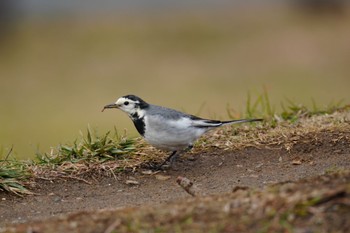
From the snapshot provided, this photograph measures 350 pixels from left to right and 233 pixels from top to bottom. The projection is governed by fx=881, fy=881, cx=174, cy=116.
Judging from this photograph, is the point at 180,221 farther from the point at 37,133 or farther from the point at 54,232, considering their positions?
the point at 37,133

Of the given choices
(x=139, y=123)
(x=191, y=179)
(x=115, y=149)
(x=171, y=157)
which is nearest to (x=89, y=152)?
(x=115, y=149)

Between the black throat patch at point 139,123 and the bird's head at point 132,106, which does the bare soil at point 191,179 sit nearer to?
the black throat patch at point 139,123

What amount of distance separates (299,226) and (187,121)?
2928 millimetres

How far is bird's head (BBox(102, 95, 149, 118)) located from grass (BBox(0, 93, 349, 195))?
25 centimetres

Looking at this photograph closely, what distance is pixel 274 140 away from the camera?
802 centimetres

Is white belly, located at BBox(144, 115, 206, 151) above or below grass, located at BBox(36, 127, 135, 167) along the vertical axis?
above

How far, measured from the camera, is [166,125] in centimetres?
768

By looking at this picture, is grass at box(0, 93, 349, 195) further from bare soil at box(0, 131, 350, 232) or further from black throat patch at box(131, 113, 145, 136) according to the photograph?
black throat patch at box(131, 113, 145, 136)

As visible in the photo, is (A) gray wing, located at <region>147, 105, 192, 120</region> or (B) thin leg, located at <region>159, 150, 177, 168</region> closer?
(A) gray wing, located at <region>147, 105, 192, 120</region>

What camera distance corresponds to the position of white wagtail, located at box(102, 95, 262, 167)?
7.61 meters

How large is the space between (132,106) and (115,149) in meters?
0.42

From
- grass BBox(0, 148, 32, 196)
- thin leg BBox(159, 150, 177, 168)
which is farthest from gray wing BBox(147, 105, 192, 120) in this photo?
grass BBox(0, 148, 32, 196)

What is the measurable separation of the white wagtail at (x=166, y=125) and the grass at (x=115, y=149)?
267mm

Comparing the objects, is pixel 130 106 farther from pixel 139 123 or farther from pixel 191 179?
pixel 191 179
